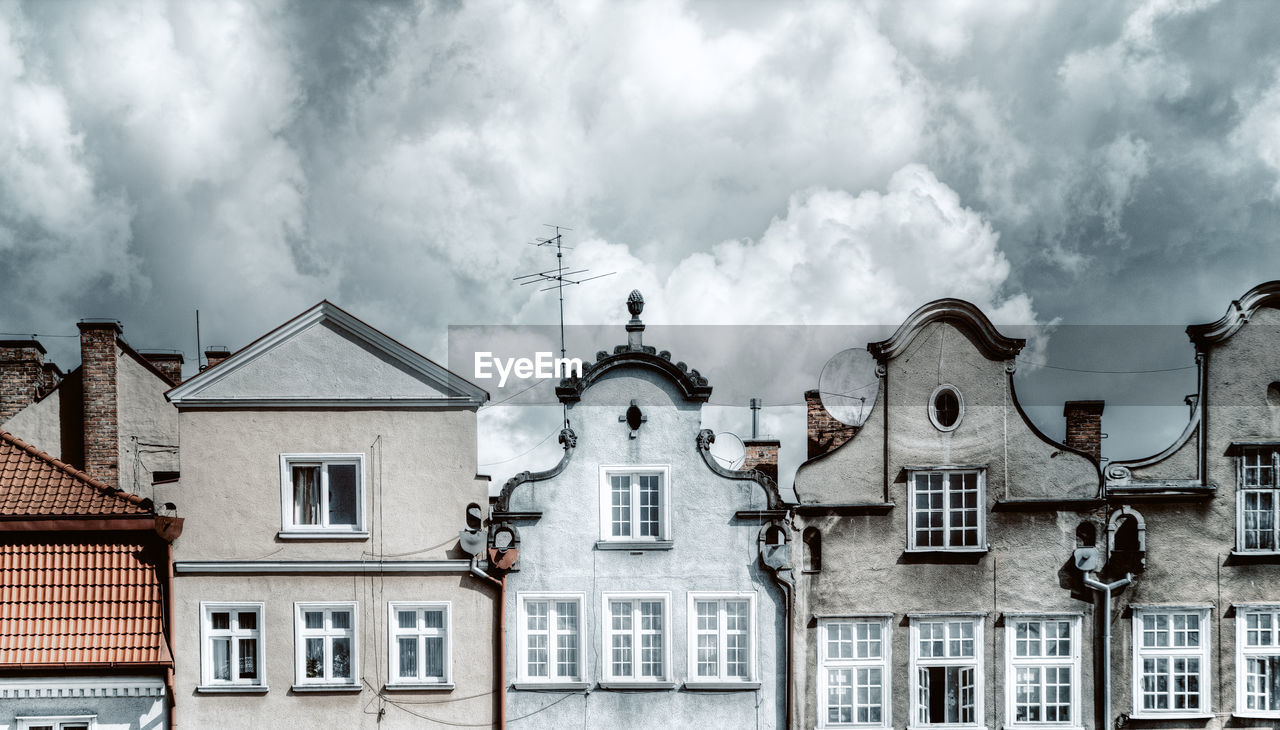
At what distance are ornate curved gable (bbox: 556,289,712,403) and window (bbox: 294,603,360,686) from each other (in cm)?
605

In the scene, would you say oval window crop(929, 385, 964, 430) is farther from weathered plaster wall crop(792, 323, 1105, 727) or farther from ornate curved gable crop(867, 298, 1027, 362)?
ornate curved gable crop(867, 298, 1027, 362)

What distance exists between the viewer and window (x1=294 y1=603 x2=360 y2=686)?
20.9 metres

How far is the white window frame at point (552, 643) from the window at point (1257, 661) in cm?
1287

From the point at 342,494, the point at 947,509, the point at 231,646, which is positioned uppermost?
the point at 342,494

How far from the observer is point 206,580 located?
21.0 metres

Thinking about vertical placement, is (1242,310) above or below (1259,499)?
above

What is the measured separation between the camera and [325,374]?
21156mm

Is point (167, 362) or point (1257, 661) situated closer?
point (1257, 661)

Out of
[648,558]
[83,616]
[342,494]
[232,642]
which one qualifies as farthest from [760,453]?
Answer: [83,616]

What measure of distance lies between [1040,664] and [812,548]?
5.04m

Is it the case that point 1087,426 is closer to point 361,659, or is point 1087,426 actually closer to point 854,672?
point 854,672

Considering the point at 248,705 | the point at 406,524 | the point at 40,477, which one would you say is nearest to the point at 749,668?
the point at 406,524

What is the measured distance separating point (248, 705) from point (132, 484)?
8.07 metres

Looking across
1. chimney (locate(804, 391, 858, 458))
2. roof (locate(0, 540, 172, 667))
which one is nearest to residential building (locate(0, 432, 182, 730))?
roof (locate(0, 540, 172, 667))
